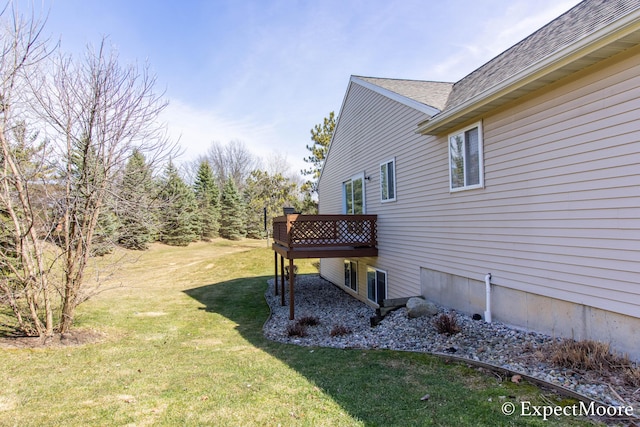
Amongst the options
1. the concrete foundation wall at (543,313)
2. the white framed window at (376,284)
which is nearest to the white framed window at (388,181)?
the white framed window at (376,284)

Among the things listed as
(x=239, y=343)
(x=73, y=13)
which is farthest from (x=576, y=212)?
(x=73, y=13)

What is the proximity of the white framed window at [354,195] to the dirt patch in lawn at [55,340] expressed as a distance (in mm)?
8043

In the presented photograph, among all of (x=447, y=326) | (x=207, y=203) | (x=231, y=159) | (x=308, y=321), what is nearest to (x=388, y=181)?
(x=308, y=321)

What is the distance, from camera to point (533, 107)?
4.75 m

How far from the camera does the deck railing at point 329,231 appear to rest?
9391 mm

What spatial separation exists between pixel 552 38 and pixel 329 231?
6.53 m

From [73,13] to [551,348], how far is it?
10.5 meters

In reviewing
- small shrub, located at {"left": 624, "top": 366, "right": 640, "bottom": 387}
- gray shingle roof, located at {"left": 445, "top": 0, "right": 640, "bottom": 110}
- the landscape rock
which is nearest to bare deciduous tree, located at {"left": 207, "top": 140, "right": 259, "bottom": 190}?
the landscape rock

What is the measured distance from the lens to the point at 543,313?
4598 mm

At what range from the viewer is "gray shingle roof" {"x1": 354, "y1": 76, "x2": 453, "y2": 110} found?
24.7 ft

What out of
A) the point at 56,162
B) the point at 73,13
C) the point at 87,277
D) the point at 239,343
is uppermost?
the point at 73,13

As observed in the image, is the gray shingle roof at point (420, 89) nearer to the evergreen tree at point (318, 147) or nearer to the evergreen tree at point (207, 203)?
the evergreen tree at point (318, 147)

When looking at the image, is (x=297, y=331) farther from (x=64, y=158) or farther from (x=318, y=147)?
(x=318, y=147)

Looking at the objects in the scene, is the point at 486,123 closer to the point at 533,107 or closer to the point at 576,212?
the point at 533,107
